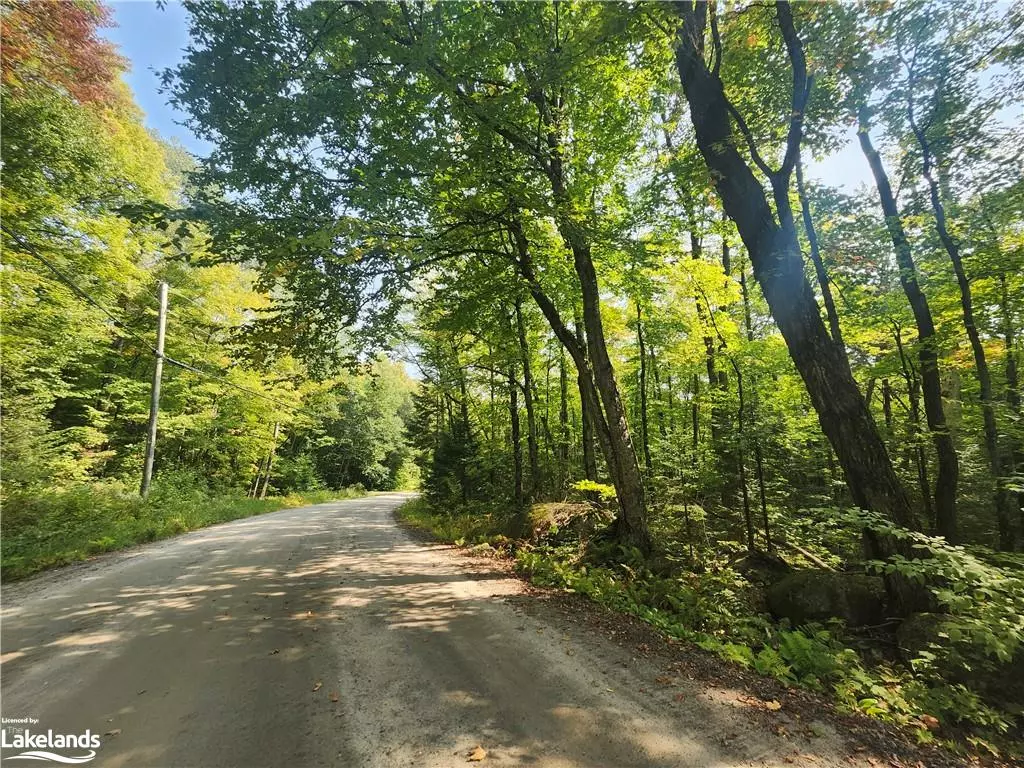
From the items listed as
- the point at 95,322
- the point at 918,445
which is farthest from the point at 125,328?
the point at 918,445

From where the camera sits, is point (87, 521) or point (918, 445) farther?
point (87, 521)

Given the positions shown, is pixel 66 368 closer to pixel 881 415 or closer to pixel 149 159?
pixel 149 159

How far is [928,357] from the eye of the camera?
8.43 meters

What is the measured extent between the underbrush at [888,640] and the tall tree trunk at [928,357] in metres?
3.58

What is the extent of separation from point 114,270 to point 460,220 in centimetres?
1114

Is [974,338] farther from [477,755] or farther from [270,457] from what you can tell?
[270,457]

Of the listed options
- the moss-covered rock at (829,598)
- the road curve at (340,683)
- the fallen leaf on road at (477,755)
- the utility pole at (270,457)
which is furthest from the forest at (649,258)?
the utility pole at (270,457)

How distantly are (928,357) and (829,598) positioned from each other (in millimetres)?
6077

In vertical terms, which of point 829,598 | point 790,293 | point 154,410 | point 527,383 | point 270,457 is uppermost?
point 527,383

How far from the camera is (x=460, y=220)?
28.2 feet

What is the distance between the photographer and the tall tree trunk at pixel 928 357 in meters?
7.72

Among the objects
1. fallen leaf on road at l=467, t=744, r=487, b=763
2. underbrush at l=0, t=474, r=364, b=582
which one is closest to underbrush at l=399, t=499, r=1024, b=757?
fallen leaf on road at l=467, t=744, r=487, b=763

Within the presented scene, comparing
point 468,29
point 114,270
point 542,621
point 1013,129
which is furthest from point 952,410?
point 114,270

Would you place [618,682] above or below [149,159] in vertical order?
below
